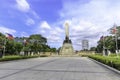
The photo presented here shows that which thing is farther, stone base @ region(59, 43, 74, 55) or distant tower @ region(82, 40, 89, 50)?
distant tower @ region(82, 40, 89, 50)

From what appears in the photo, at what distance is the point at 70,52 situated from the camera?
267 feet

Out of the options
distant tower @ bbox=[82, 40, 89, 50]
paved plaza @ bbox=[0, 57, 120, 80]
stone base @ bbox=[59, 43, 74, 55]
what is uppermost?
distant tower @ bbox=[82, 40, 89, 50]

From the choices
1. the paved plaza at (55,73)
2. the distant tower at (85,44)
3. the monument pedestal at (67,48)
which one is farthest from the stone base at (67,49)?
the paved plaza at (55,73)

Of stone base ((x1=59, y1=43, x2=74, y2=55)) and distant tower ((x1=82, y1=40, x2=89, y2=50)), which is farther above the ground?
distant tower ((x1=82, y1=40, x2=89, y2=50))

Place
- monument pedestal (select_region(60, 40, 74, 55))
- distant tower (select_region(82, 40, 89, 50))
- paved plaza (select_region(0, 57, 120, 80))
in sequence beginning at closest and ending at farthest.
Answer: paved plaza (select_region(0, 57, 120, 80)), monument pedestal (select_region(60, 40, 74, 55)), distant tower (select_region(82, 40, 89, 50))

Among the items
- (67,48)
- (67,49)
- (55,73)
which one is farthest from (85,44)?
(55,73)

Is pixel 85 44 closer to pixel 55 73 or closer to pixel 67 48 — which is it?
pixel 67 48

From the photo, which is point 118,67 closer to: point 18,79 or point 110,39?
point 18,79

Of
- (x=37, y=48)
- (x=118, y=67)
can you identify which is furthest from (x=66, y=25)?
(x=118, y=67)

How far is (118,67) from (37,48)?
7772 cm

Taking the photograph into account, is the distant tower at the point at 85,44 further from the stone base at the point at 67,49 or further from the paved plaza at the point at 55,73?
the paved plaza at the point at 55,73

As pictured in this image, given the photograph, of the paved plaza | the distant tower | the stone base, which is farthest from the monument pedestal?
the paved plaza

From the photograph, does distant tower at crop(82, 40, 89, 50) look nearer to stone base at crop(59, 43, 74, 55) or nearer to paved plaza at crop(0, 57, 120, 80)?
stone base at crop(59, 43, 74, 55)

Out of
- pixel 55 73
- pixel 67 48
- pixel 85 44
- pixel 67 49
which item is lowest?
pixel 55 73
